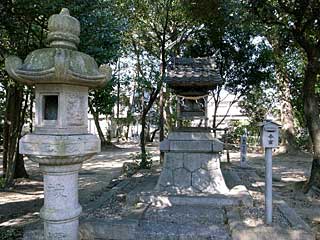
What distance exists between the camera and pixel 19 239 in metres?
4.98

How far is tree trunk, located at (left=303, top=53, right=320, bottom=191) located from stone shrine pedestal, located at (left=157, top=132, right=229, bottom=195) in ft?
9.52

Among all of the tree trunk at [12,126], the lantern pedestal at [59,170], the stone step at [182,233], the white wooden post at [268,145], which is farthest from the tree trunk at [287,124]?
the lantern pedestal at [59,170]

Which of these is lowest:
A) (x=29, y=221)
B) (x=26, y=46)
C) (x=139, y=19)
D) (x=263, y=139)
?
(x=29, y=221)

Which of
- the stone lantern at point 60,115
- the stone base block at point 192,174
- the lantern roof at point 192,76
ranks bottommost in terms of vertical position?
the stone base block at point 192,174

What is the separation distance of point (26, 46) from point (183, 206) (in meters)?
5.35

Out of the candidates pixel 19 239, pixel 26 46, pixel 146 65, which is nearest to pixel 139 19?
pixel 146 65

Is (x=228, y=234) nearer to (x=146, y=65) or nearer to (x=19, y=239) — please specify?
(x=19, y=239)

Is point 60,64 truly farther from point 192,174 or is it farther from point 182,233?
point 192,174

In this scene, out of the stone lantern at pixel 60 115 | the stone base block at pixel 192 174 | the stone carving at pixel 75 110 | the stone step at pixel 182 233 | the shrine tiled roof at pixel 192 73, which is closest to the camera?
the stone lantern at pixel 60 115

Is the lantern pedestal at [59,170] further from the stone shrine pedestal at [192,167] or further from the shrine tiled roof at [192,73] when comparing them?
the shrine tiled roof at [192,73]

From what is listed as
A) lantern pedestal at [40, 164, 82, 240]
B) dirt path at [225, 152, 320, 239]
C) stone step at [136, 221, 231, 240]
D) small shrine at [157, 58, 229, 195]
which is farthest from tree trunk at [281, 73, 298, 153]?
lantern pedestal at [40, 164, 82, 240]

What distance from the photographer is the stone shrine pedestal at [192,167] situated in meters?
7.21

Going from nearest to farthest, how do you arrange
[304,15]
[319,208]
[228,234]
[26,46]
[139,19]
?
[228,234] → [319,208] → [26,46] → [304,15] → [139,19]

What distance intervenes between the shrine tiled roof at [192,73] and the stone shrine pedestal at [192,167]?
128cm
